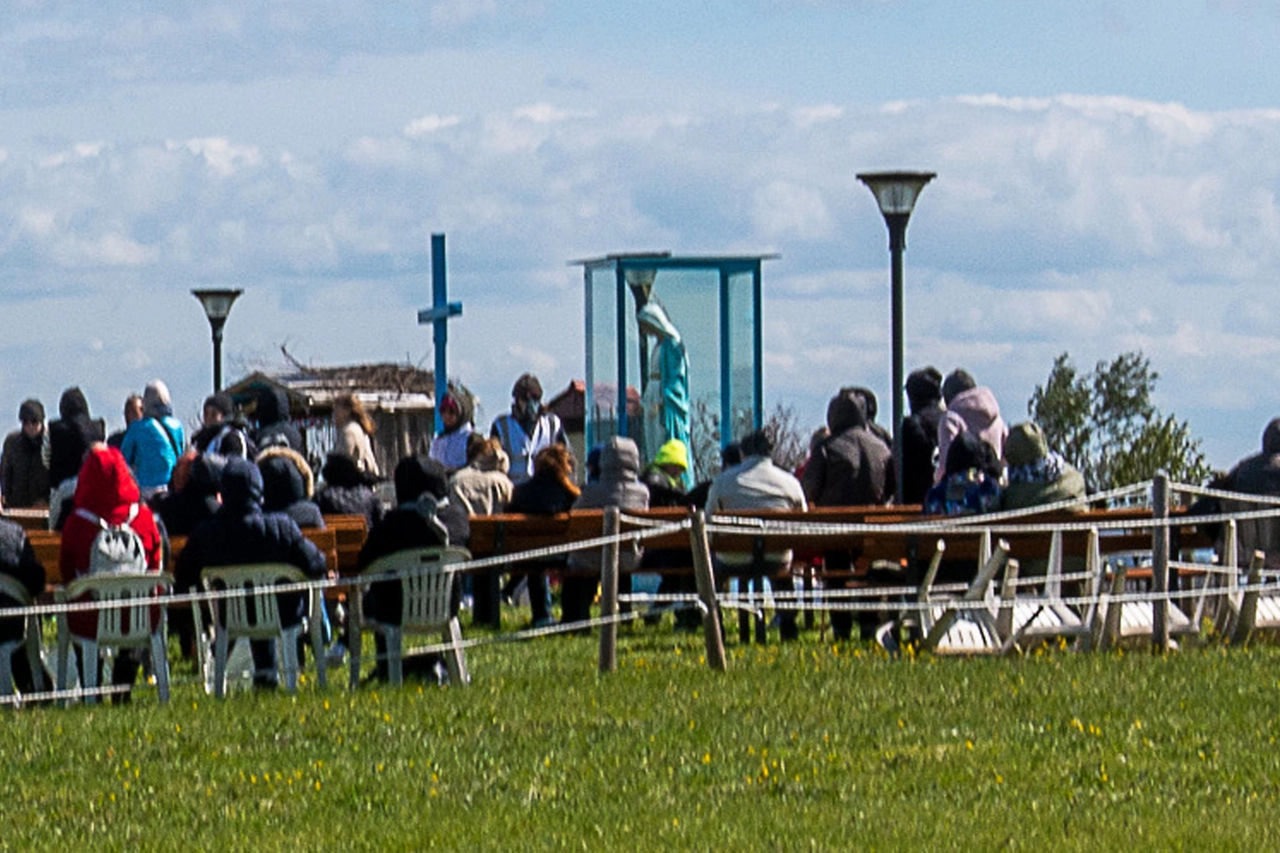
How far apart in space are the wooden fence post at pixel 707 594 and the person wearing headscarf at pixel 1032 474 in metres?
2.91

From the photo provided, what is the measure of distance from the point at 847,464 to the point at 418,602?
18.1ft

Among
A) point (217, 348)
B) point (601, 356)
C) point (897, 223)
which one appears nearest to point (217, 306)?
point (217, 348)

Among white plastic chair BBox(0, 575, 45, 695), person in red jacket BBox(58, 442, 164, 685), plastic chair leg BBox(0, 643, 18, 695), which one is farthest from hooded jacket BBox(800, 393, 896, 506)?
plastic chair leg BBox(0, 643, 18, 695)

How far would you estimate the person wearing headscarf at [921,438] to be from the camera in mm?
20500

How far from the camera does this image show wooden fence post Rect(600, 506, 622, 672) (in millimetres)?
15031

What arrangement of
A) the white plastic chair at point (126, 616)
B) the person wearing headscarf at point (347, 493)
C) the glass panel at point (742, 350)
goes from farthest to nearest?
1. the glass panel at point (742, 350)
2. the person wearing headscarf at point (347, 493)
3. the white plastic chair at point (126, 616)

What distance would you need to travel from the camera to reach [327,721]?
42.0 feet

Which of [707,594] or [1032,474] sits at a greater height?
[1032,474]

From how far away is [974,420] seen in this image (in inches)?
775

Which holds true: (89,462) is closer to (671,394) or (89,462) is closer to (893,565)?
(893,565)

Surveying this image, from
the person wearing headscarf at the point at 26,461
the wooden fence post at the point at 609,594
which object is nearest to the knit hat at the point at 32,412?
the person wearing headscarf at the point at 26,461

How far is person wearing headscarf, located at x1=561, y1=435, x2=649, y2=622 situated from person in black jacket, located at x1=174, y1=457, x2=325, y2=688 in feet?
13.6

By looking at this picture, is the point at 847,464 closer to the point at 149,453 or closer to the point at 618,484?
the point at 618,484

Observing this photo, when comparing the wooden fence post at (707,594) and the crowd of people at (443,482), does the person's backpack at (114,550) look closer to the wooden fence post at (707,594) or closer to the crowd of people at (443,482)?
the crowd of people at (443,482)
